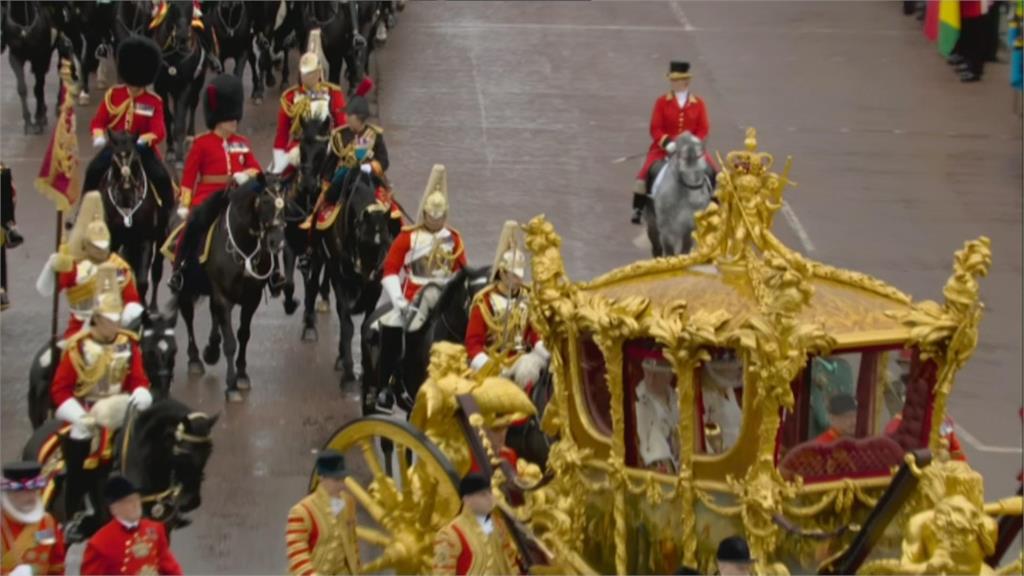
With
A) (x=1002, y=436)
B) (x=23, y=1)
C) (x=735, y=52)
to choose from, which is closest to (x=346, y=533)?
(x=1002, y=436)

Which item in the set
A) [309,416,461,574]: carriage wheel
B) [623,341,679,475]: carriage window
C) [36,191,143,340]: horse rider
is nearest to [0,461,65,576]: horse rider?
[309,416,461,574]: carriage wheel

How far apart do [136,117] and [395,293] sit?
4678 mm

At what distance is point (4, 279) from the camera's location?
22.5 m

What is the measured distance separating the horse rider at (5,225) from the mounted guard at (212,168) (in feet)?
5.08

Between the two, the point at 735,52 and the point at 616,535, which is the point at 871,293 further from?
the point at 735,52

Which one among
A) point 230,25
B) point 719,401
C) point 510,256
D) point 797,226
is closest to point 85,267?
point 510,256

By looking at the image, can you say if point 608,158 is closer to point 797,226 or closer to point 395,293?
point 797,226

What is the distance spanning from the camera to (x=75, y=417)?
51.2 ft

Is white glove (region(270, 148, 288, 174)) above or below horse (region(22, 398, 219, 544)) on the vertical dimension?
below

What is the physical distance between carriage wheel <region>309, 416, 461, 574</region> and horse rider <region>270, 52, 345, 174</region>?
9841mm

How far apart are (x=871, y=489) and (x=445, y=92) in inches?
783

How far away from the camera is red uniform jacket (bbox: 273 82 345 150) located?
22422 millimetres

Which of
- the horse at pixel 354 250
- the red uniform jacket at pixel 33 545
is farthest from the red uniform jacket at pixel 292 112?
the red uniform jacket at pixel 33 545

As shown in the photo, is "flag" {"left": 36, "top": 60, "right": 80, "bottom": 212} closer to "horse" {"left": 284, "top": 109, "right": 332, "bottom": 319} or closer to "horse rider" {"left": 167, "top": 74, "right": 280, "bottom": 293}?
"horse rider" {"left": 167, "top": 74, "right": 280, "bottom": 293}
